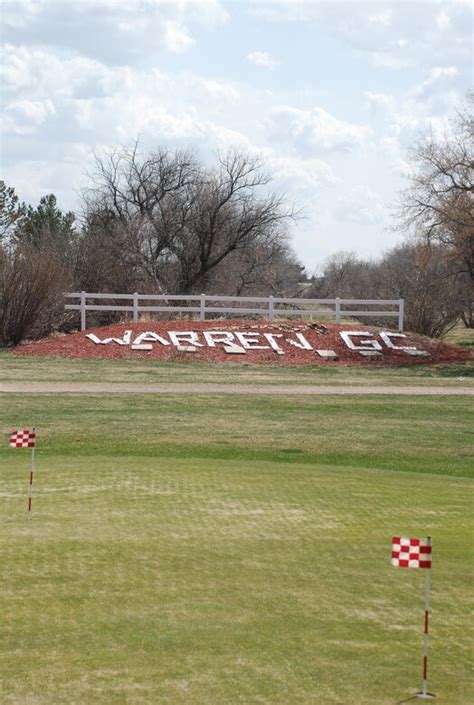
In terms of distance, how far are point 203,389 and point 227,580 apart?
19.9 metres

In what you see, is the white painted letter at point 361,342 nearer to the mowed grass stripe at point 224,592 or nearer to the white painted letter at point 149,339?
the white painted letter at point 149,339

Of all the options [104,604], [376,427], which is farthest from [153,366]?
[104,604]

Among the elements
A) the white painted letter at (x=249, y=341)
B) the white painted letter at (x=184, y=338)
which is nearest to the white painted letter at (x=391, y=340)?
the white painted letter at (x=249, y=341)

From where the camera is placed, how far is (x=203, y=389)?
27.7m

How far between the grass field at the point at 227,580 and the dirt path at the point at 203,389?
10715 millimetres

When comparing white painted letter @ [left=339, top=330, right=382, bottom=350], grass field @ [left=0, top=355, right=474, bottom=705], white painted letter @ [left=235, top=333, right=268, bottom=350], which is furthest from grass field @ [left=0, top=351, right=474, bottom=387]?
grass field @ [left=0, top=355, right=474, bottom=705]

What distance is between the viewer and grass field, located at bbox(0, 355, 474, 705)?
232 inches

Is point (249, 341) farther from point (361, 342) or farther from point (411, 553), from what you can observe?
point (411, 553)

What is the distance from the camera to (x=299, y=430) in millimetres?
19828

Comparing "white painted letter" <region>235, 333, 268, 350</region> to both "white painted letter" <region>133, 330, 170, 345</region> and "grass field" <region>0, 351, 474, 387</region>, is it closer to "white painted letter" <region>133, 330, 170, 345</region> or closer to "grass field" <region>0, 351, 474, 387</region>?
"grass field" <region>0, 351, 474, 387</region>

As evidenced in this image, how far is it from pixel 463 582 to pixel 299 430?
11.9m

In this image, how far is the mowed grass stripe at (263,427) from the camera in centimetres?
1638

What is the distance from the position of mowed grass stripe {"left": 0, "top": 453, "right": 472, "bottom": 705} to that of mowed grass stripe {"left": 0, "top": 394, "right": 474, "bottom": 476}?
4437 millimetres

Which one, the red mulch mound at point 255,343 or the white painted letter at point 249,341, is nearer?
the red mulch mound at point 255,343
